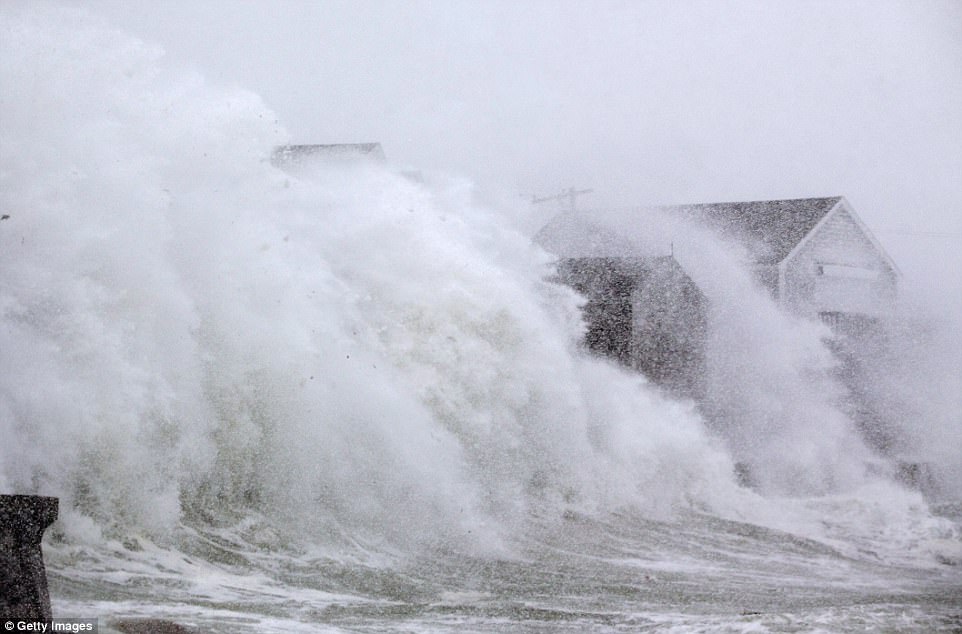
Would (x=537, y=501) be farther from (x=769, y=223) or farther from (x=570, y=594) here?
(x=769, y=223)

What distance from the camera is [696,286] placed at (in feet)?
55.0

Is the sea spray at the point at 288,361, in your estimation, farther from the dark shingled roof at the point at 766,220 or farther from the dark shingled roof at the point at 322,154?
the dark shingled roof at the point at 766,220

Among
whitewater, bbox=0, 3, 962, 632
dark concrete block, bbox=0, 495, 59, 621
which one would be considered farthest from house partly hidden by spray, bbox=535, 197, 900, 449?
dark concrete block, bbox=0, 495, 59, 621

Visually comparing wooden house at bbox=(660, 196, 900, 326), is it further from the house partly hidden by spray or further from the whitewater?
the whitewater

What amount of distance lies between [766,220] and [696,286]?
4101mm

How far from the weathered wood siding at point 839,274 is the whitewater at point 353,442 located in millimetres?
5877

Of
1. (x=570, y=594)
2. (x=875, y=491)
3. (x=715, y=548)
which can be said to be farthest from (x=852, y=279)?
(x=570, y=594)

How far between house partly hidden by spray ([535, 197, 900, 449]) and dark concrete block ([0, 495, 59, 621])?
12036 mm

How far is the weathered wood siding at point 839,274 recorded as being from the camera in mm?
18531

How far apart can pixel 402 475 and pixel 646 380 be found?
257 inches

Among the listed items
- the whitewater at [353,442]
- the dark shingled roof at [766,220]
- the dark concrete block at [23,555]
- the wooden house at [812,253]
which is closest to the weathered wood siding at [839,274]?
the wooden house at [812,253]

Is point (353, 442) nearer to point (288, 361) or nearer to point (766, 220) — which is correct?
point (288, 361)

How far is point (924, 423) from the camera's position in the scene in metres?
17.8

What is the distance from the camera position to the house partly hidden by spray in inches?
623
